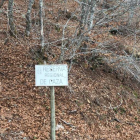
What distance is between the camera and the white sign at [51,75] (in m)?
3.46

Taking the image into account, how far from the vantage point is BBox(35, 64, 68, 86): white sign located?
3465mm

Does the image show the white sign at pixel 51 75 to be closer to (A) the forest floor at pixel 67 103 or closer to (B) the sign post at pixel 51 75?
(B) the sign post at pixel 51 75

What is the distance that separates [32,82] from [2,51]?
1.75 m

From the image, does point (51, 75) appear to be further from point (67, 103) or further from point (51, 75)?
point (67, 103)

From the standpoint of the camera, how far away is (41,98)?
559 cm

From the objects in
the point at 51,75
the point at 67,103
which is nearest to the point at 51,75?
the point at 51,75

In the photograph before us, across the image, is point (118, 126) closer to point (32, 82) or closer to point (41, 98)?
point (41, 98)

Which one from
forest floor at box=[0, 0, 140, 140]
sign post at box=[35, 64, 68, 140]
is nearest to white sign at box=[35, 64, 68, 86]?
sign post at box=[35, 64, 68, 140]

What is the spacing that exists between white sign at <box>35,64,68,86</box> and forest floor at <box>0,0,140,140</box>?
1.65 metres

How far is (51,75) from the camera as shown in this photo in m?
3.47

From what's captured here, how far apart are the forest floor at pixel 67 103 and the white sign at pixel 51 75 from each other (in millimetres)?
1654

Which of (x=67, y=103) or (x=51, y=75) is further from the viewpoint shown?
(x=67, y=103)

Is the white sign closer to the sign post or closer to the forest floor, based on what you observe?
the sign post

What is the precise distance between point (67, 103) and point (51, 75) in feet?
8.34
